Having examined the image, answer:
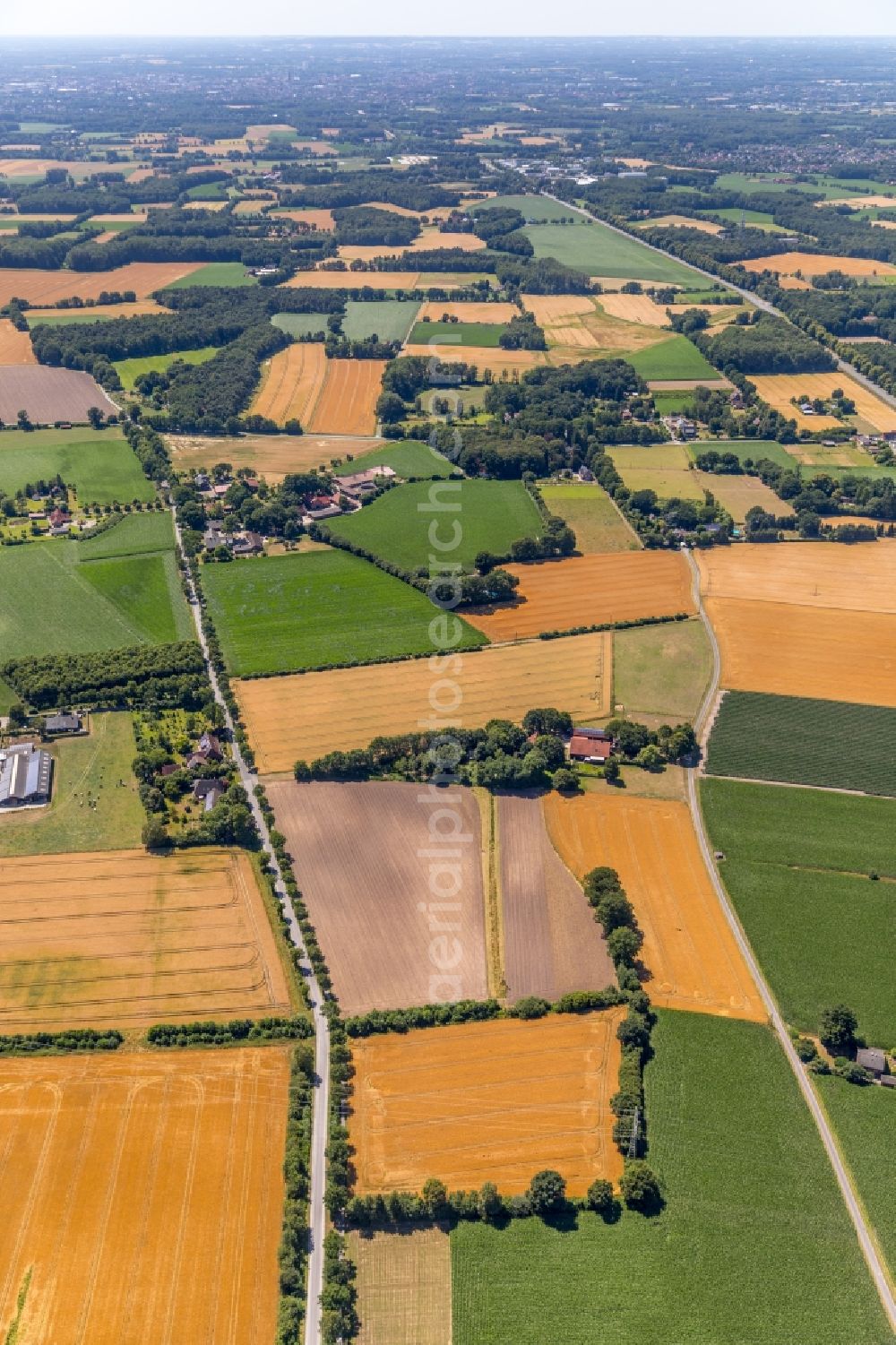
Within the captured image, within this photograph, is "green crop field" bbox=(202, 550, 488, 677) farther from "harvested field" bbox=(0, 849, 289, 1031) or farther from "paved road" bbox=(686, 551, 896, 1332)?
"paved road" bbox=(686, 551, 896, 1332)

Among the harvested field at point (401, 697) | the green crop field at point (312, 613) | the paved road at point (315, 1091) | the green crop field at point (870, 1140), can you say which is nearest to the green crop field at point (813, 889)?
the green crop field at point (870, 1140)

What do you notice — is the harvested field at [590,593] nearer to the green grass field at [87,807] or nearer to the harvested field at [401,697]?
the harvested field at [401,697]

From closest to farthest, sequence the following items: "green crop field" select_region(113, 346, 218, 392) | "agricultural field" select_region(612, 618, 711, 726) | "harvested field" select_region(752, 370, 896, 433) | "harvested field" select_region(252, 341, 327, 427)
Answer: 1. "agricultural field" select_region(612, 618, 711, 726)
2. "harvested field" select_region(252, 341, 327, 427)
3. "harvested field" select_region(752, 370, 896, 433)
4. "green crop field" select_region(113, 346, 218, 392)

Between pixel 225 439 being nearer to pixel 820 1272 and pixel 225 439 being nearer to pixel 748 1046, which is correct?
pixel 748 1046

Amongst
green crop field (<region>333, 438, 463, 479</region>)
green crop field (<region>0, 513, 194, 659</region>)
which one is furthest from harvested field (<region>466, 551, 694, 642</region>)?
green crop field (<region>0, 513, 194, 659</region>)

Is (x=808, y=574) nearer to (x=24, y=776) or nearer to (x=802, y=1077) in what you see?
(x=802, y=1077)

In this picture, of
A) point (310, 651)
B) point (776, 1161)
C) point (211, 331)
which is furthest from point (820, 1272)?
point (211, 331)

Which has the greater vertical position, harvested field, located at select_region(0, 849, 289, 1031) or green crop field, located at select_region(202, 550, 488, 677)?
green crop field, located at select_region(202, 550, 488, 677)
